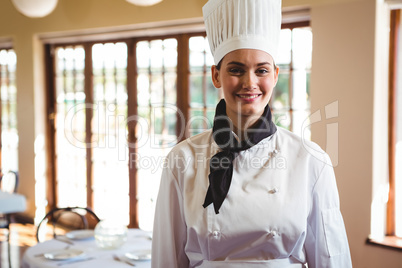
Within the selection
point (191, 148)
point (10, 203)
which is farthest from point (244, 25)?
point (10, 203)

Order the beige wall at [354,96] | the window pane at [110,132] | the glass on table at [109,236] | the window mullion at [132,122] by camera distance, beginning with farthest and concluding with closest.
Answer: the window pane at [110,132]
the window mullion at [132,122]
the beige wall at [354,96]
the glass on table at [109,236]

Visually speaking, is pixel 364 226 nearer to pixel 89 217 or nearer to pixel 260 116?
pixel 260 116

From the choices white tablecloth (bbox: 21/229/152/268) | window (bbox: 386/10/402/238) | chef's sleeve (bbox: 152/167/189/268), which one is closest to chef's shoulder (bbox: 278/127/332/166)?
chef's sleeve (bbox: 152/167/189/268)

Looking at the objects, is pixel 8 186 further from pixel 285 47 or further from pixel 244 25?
pixel 244 25

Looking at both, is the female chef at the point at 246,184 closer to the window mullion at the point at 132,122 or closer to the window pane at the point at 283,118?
the window pane at the point at 283,118

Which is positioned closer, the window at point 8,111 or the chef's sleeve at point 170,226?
the chef's sleeve at point 170,226

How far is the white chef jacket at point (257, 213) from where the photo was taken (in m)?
1.20

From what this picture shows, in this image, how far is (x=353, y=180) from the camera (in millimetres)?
2982

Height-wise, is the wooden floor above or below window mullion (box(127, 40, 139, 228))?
below

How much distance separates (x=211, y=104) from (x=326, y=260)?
2.85m

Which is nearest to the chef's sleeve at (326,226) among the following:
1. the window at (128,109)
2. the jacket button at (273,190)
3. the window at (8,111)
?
the jacket button at (273,190)

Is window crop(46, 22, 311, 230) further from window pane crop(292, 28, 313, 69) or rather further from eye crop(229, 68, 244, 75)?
eye crop(229, 68, 244, 75)

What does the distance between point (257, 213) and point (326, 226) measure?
20 centimetres

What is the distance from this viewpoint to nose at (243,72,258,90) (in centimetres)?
116
